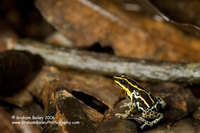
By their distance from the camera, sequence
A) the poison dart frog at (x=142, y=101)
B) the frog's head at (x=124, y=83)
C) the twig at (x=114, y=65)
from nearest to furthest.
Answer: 1. the poison dart frog at (x=142, y=101)
2. the frog's head at (x=124, y=83)
3. the twig at (x=114, y=65)

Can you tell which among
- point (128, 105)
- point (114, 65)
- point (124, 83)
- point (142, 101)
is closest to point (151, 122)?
point (128, 105)

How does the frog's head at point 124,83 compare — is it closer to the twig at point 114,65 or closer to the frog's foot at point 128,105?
the frog's foot at point 128,105

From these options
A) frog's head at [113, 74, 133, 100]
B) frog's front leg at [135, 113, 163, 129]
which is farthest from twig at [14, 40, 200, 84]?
frog's front leg at [135, 113, 163, 129]

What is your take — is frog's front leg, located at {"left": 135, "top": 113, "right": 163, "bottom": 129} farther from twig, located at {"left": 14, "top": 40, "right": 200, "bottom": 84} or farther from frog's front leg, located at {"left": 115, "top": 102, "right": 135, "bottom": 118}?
twig, located at {"left": 14, "top": 40, "right": 200, "bottom": 84}

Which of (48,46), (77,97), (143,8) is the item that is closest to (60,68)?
(48,46)

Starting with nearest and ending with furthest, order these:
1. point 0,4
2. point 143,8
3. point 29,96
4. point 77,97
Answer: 1. point 77,97
2. point 29,96
3. point 143,8
4. point 0,4

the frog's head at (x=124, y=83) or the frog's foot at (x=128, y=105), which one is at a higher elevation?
the frog's head at (x=124, y=83)

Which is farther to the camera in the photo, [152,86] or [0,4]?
[0,4]

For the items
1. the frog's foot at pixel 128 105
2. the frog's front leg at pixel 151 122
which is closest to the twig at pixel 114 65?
the frog's foot at pixel 128 105

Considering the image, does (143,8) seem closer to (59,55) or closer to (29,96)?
(59,55)
